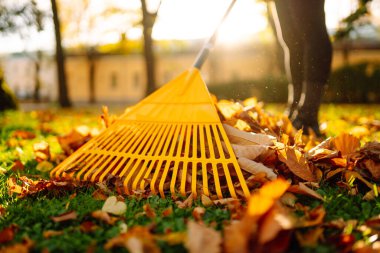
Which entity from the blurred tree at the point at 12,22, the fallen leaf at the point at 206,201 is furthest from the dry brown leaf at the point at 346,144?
the blurred tree at the point at 12,22

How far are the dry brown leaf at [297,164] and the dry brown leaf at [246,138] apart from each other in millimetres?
174

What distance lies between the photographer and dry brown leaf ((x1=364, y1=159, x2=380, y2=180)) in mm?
1824

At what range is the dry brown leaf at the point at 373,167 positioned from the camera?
5.98 feet

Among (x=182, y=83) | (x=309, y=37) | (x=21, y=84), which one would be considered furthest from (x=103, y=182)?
(x=21, y=84)

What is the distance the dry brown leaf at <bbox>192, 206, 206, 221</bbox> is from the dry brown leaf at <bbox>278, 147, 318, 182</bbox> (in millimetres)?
498

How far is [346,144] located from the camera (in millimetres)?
2061

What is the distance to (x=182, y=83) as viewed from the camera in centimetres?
234

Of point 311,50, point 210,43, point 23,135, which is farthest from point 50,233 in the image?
point 23,135

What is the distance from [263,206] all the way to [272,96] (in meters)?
12.5

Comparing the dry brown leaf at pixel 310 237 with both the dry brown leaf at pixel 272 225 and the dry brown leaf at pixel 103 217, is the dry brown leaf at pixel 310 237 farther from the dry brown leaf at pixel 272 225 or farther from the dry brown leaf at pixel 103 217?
the dry brown leaf at pixel 103 217

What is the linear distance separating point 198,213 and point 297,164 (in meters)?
0.58

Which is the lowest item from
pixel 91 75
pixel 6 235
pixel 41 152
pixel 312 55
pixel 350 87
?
pixel 91 75

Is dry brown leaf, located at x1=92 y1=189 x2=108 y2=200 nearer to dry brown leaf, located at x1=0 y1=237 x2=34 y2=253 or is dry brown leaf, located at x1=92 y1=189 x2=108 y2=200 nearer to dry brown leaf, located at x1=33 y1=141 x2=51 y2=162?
dry brown leaf, located at x1=0 y1=237 x2=34 y2=253

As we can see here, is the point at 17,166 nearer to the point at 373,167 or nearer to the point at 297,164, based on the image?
the point at 297,164
